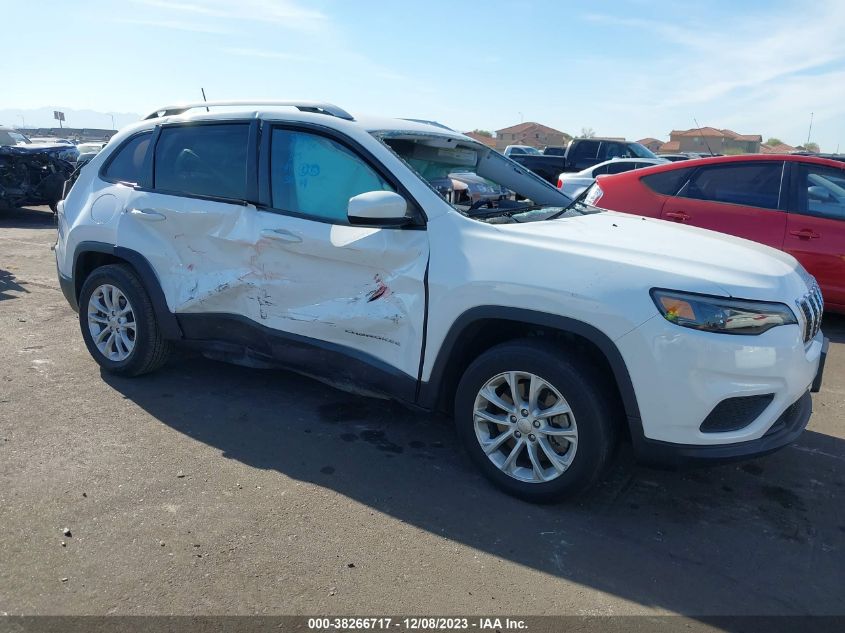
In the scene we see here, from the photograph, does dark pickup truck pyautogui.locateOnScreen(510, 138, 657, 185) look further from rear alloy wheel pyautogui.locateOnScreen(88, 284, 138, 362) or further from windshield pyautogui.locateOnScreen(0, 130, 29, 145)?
rear alloy wheel pyautogui.locateOnScreen(88, 284, 138, 362)

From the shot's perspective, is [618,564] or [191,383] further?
[191,383]

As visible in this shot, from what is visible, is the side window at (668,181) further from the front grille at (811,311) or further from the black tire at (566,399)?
the black tire at (566,399)

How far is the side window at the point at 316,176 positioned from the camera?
3867 millimetres

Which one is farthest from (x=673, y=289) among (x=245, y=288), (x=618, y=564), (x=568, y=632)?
(x=245, y=288)

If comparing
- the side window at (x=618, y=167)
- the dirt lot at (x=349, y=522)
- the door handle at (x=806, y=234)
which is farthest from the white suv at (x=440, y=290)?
the side window at (x=618, y=167)

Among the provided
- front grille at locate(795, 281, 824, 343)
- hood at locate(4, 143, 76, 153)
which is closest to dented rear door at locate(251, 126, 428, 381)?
front grille at locate(795, 281, 824, 343)

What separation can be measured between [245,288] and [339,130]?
1.08 meters

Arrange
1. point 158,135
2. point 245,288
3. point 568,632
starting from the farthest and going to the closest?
point 158,135 < point 245,288 < point 568,632

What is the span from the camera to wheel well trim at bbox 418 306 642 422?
3051 mm

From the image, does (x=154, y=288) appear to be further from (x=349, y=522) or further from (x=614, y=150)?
(x=614, y=150)

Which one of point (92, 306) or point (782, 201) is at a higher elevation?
point (782, 201)

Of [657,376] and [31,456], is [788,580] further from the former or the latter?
[31,456]

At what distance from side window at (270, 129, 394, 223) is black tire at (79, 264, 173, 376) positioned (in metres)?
1.24

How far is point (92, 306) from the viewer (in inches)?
192
